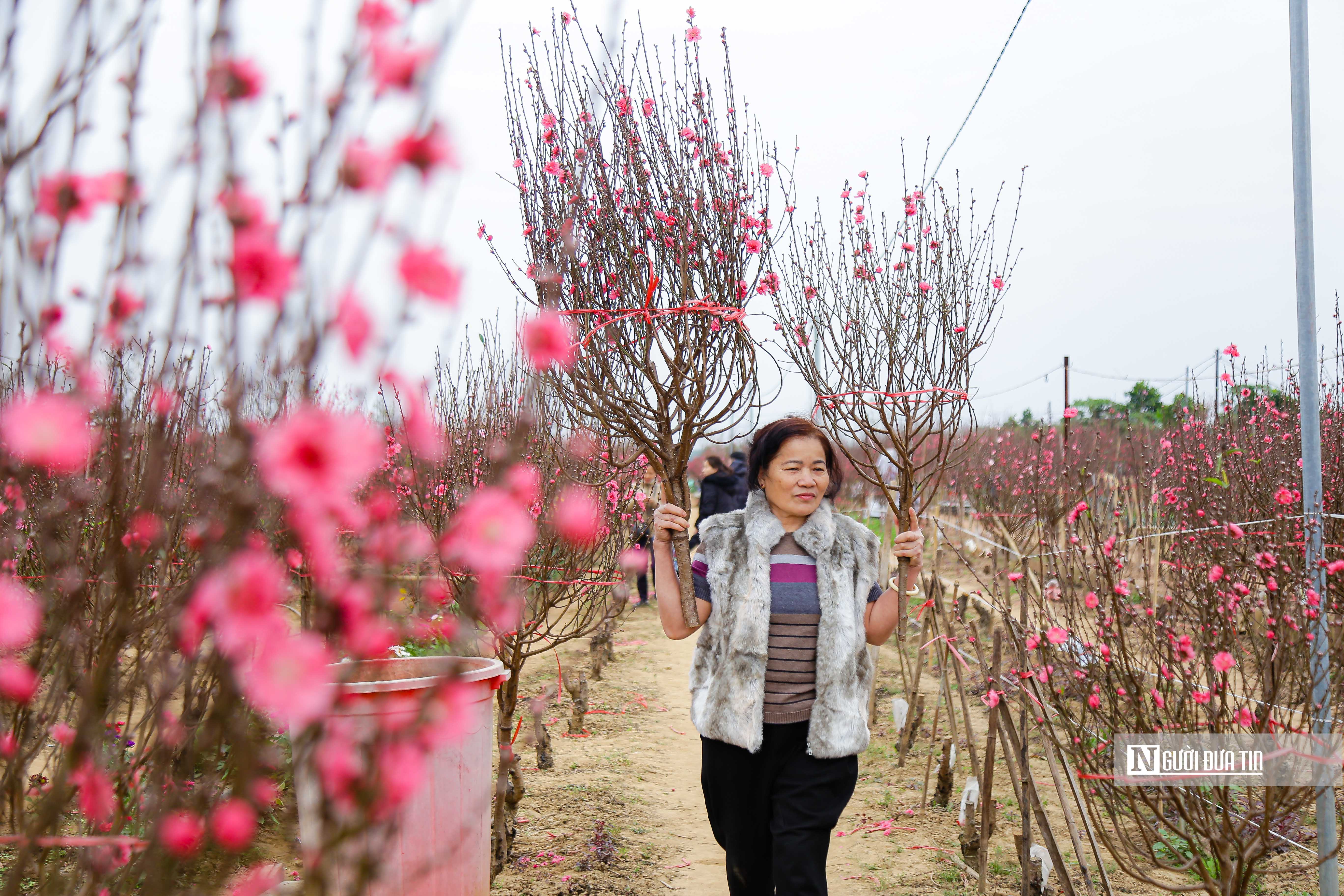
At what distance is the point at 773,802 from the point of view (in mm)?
2398

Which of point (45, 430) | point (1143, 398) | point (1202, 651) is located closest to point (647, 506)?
point (1202, 651)

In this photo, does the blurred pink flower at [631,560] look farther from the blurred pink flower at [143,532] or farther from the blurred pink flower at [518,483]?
the blurred pink flower at [518,483]

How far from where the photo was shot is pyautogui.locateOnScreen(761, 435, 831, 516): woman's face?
255 centimetres

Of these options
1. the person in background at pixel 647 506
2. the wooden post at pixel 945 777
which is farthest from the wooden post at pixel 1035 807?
the person in background at pixel 647 506

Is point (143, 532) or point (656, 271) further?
point (656, 271)

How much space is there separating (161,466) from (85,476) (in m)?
1.97

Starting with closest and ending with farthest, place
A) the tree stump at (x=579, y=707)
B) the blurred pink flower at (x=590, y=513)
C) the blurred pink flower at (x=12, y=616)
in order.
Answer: the blurred pink flower at (x=12, y=616) < the blurred pink flower at (x=590, y=513) < the tree stump at (x=579, y=707)

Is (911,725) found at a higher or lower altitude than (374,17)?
lower

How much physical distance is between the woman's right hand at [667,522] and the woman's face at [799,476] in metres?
0.36

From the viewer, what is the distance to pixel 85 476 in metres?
2.29

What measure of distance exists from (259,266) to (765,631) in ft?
6.58

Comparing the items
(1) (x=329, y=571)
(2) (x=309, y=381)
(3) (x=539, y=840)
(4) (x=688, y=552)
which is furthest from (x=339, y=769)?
(3) (x=539, y=840)

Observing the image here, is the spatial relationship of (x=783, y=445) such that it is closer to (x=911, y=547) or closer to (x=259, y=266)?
(x=911, y=547)

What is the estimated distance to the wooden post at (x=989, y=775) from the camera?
2.98 m
